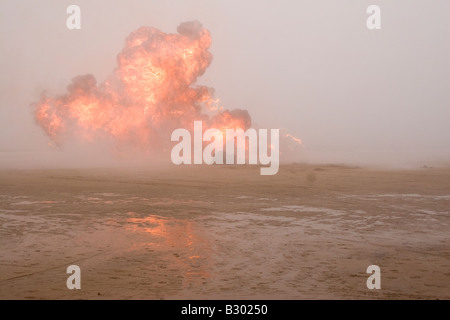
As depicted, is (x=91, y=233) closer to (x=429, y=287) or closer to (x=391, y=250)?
(x=391, y=250)

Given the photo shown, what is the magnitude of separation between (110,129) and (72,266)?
39133mm

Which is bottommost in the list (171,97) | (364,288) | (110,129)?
(364,288)

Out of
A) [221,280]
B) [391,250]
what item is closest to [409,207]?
[391,250]

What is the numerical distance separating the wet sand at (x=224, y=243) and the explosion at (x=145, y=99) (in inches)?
933

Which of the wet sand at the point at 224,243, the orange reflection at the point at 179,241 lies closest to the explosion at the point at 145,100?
the wet sand at the point at 224,243

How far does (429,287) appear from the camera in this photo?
26.1ft

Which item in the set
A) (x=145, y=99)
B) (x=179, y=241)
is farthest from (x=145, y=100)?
(x=179, y=241)

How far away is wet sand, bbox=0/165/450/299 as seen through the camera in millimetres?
7977

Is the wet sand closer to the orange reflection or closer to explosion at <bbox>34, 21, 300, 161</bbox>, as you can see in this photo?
the orange reflection

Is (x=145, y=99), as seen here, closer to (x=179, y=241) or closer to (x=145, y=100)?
(x=145, y=100)

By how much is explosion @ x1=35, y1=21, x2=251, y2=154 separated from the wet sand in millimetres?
23693

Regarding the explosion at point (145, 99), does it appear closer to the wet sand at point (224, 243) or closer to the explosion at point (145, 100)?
the explosion at point (145, 100)

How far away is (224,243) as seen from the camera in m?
11.4

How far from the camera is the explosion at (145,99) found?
43969mm
